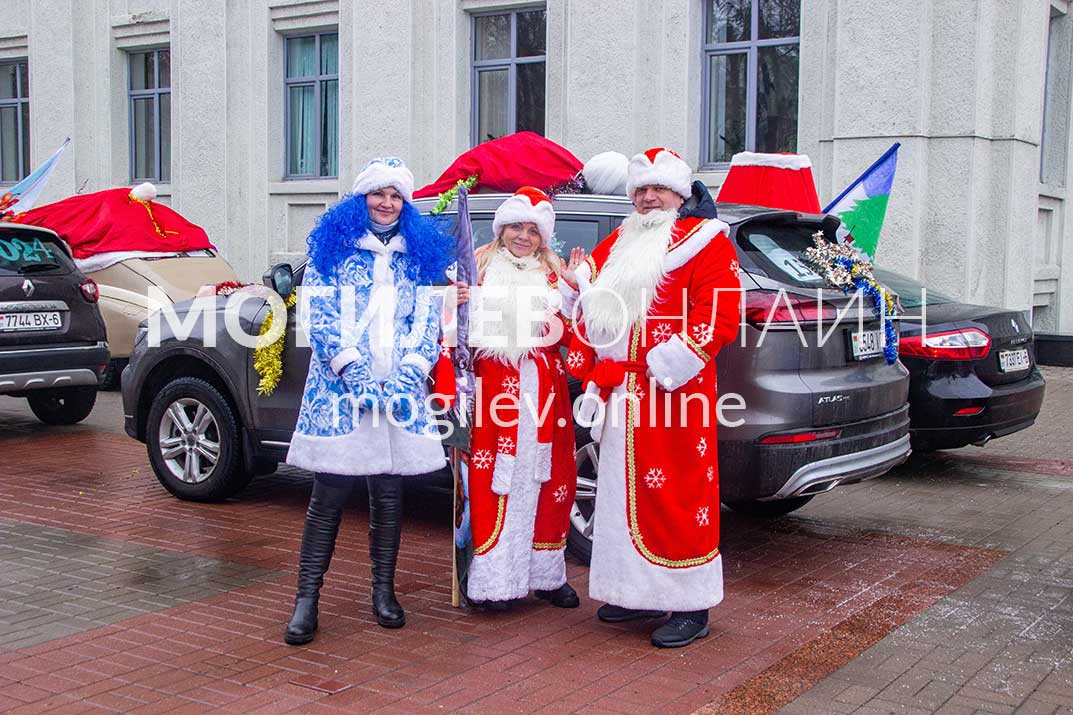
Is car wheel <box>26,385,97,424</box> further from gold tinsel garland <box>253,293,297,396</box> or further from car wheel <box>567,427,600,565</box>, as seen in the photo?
car wheel <box>567,427,600,565</box>

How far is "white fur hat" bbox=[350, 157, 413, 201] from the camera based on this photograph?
5.04m

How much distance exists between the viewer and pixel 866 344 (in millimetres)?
6188

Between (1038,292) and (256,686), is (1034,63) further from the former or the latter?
(256,686)

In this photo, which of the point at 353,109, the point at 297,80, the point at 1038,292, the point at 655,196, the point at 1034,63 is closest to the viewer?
the point at 655,196

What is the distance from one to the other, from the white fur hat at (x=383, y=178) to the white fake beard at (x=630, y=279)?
0.88 m

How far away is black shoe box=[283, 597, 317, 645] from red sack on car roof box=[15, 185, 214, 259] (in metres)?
9.48

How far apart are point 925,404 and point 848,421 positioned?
7.99 ft

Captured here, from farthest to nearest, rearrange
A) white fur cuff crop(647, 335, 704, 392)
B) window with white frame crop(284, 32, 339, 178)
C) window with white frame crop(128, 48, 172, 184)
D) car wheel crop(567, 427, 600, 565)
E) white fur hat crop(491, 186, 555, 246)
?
window with white frame crop(128, 48, 172, 184) → window with white frame crop(284, 32, 339, 178) → car wheel crop(567, 427, 600, 565) → white fur hat crop(491, 186, 555, 246) → white fur cuff crop(647, 335, 704, 392)

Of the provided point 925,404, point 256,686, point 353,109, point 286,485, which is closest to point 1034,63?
point 925,404

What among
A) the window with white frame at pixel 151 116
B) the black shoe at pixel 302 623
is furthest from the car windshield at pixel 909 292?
the window with white frame at pixel 151 116

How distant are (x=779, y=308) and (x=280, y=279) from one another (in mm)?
2735

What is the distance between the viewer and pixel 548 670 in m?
4.66

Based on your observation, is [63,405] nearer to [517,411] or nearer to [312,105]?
[517,411]

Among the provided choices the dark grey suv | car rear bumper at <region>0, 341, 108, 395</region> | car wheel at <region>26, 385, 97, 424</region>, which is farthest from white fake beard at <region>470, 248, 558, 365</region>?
car wheel at <region>26, 385, 97, 424</region>
